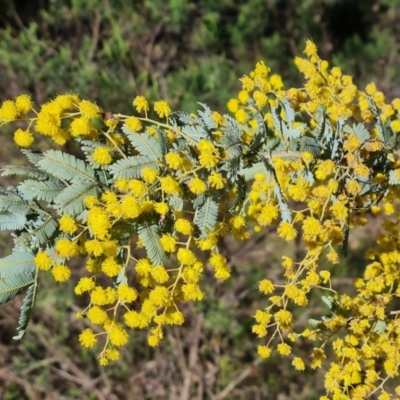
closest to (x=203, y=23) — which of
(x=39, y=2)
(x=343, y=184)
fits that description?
(x=39, y=2)

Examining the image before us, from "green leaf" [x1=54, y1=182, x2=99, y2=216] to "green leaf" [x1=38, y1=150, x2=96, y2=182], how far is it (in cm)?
3

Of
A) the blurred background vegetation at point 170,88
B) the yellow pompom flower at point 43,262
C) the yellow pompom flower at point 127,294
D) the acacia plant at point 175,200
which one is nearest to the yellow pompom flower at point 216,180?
the acacia plant at point 175,200

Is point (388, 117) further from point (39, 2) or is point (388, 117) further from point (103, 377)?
point (39, 2)

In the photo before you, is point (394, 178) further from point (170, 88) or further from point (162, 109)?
point (170, 88)

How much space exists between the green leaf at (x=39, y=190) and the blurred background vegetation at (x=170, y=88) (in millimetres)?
2167

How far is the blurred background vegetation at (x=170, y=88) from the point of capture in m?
3.44

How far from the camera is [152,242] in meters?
1.21

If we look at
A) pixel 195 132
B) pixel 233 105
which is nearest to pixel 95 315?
pixel 195 132

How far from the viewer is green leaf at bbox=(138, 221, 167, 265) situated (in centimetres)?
121

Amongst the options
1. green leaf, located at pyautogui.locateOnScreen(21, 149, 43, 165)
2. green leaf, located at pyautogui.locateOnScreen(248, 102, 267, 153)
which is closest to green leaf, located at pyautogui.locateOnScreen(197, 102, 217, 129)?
green leaf, located at pyautogui.locateOnScreen(248, 102, 267, 153)

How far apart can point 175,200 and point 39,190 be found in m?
0.32

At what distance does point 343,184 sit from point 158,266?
529 millimetres

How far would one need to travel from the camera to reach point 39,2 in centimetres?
394

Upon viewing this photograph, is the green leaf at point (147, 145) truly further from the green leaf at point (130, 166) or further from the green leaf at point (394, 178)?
the green leaf at point (394, 178)
